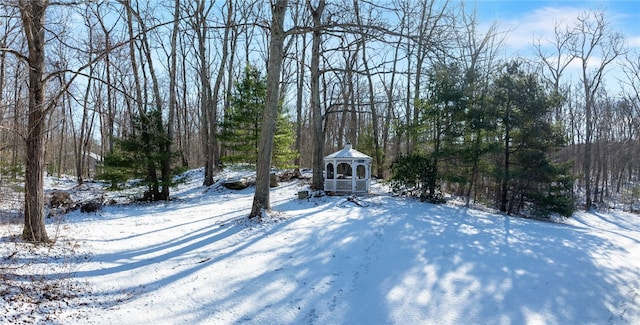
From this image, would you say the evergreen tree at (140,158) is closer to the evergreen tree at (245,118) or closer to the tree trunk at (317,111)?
the evergreen tree at (245,118)

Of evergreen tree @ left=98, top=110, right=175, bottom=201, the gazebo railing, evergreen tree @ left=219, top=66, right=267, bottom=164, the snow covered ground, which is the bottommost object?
the snow covered ground

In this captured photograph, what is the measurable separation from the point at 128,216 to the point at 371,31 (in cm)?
890

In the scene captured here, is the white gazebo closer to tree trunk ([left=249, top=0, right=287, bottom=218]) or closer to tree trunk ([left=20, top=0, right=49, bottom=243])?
tree trunk ([left=249, top=0, right=287, bottom=218])

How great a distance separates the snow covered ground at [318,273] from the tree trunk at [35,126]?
0.54 m

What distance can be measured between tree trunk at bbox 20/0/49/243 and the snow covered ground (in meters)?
0.54

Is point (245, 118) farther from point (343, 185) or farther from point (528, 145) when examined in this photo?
point (528, 145)

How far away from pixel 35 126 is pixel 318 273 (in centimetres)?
573

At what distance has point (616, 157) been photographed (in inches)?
1412

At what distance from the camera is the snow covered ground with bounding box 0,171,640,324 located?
5.02m

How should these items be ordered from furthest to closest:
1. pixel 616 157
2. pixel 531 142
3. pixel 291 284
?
pixel 616 157 < pixel 531 142 < pixel 291 284

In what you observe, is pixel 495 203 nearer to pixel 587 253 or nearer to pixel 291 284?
pixel 587 253

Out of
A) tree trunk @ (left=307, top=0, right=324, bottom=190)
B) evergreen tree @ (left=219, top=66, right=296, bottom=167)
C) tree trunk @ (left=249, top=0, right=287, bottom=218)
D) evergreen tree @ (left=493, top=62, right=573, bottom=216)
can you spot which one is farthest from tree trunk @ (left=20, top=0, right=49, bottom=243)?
evergreen tree @ (left=493, top=62, right=573, bottom=216)

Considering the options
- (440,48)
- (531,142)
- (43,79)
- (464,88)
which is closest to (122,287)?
(43,79)

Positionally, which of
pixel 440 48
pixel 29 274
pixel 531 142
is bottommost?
pixel 29 274
